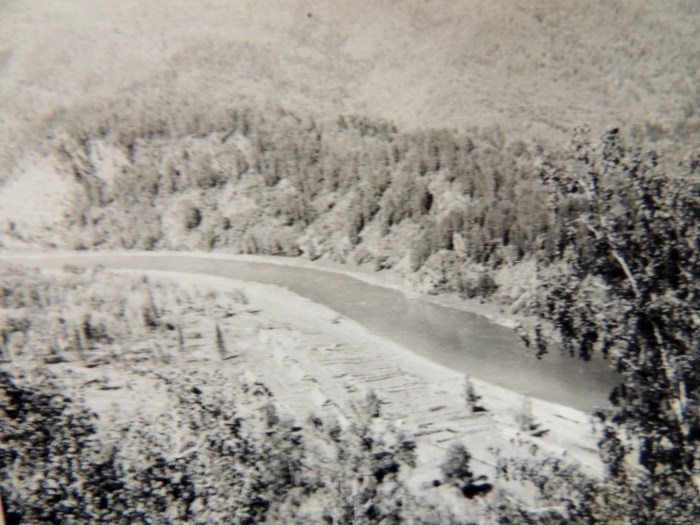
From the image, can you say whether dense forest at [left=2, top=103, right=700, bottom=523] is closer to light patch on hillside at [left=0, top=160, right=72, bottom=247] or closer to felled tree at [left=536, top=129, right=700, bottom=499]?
felled tree at [left=536, top=129, right=700, bottom=499]

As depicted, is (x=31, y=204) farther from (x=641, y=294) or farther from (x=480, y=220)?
(x=641, y=294)

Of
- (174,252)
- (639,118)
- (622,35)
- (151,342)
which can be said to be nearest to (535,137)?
(639,118)

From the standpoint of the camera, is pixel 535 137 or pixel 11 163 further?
pixel 535 137

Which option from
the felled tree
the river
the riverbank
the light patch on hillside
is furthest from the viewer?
the light patch on hillside

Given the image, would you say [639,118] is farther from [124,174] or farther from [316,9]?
[124,174]

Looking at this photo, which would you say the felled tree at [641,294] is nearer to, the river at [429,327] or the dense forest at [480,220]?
the dense forest at [480,220]

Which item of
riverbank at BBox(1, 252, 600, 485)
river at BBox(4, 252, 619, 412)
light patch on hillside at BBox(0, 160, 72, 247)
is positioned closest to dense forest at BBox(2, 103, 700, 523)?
light patch on hillside at BBox(0, 160, 72, 247)

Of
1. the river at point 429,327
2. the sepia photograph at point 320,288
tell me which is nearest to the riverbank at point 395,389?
the sepia photograph at point 320,288

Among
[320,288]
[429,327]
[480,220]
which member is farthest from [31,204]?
[480,220]
